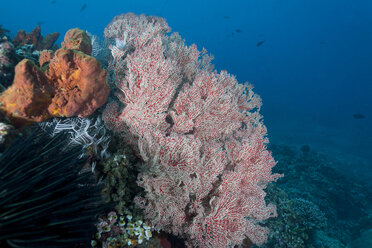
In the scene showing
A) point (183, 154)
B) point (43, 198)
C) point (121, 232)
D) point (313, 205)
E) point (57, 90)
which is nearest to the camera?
point (43, 198)

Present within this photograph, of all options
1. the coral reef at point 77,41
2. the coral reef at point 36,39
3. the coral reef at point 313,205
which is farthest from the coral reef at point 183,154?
the coral reef at point 36,39

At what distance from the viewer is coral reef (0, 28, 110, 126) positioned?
2924mm

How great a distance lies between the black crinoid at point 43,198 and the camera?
1694mm

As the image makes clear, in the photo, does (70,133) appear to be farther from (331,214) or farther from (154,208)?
(331,214)

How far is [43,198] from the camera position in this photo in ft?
6.38

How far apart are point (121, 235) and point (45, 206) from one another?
63.8 inches

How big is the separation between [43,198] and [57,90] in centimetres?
202

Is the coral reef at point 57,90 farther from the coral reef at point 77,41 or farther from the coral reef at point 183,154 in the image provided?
the coral reef at point 77,41

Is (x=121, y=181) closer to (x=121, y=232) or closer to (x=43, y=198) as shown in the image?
(x=121, y=232)

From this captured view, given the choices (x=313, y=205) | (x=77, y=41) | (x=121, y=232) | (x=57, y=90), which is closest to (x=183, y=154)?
(x=121, y=232)

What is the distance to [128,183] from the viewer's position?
3.57 meters

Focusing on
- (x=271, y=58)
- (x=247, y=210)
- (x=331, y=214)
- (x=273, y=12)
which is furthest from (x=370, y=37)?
(x=247, y=210)

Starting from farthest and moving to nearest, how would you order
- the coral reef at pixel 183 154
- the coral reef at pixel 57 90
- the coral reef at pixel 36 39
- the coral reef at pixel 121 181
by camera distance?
1. the coral reef at pixel 36 39
2. the coral reef at pixel 183 154
3. the coral reef at pixel 121 181
4. the coral reef at pixel 57 90

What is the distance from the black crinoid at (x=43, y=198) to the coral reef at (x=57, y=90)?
0.82 meters
